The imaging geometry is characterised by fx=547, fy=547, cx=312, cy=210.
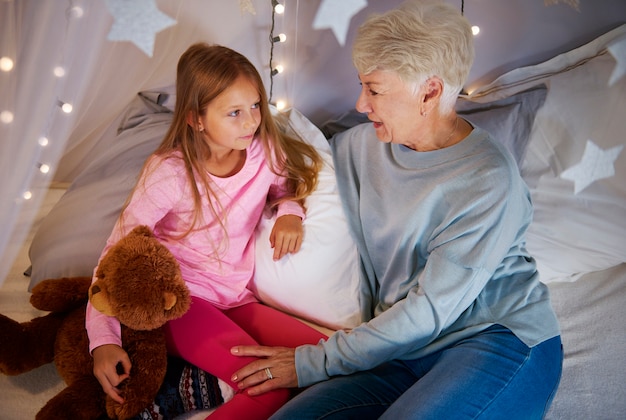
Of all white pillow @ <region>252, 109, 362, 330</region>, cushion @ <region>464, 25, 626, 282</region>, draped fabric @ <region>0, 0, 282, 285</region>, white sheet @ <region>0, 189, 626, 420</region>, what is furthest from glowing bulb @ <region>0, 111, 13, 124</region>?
cushion @ <region>464, 25, 626, 282</region>

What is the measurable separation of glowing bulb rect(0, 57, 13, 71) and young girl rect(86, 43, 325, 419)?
0.40 m

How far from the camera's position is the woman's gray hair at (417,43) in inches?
47.0

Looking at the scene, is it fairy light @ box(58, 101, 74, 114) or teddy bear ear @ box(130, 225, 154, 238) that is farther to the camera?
teddy bear ear @ box(130, 225, 154, 238)

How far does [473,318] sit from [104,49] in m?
1.04

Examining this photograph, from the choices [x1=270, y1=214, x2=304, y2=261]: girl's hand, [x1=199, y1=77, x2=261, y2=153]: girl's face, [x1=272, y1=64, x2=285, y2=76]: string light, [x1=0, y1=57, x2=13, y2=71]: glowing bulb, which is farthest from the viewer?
[x1=272, y1=64, x2=285, y2=76]: string light

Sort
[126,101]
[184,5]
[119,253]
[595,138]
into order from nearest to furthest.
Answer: [119,253] → [184,5] → [126,101] → [595,138]

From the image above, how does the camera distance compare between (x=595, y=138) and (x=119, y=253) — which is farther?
(x=595, y=138)

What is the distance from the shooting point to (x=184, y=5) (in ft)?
4.58

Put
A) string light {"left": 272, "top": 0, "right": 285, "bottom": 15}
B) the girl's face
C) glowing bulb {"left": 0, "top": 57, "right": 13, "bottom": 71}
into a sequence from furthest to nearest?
string light {"left": 272, "top": 0, "right": 285, "bottom": 15} < the girl's face < glowing bulb {"left": 0, "top": 57, "right": 13, "bottom": 71}

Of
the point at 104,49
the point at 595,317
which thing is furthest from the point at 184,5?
A: the point at 595,317

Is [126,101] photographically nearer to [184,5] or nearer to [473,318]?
[184,5]

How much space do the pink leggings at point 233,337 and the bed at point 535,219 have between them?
3.0 inches

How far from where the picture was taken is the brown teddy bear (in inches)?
45.5

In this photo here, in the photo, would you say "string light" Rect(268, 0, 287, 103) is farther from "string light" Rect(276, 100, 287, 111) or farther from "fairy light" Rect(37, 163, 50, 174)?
"fairy light" Rect(37, 163, 50, 174)
